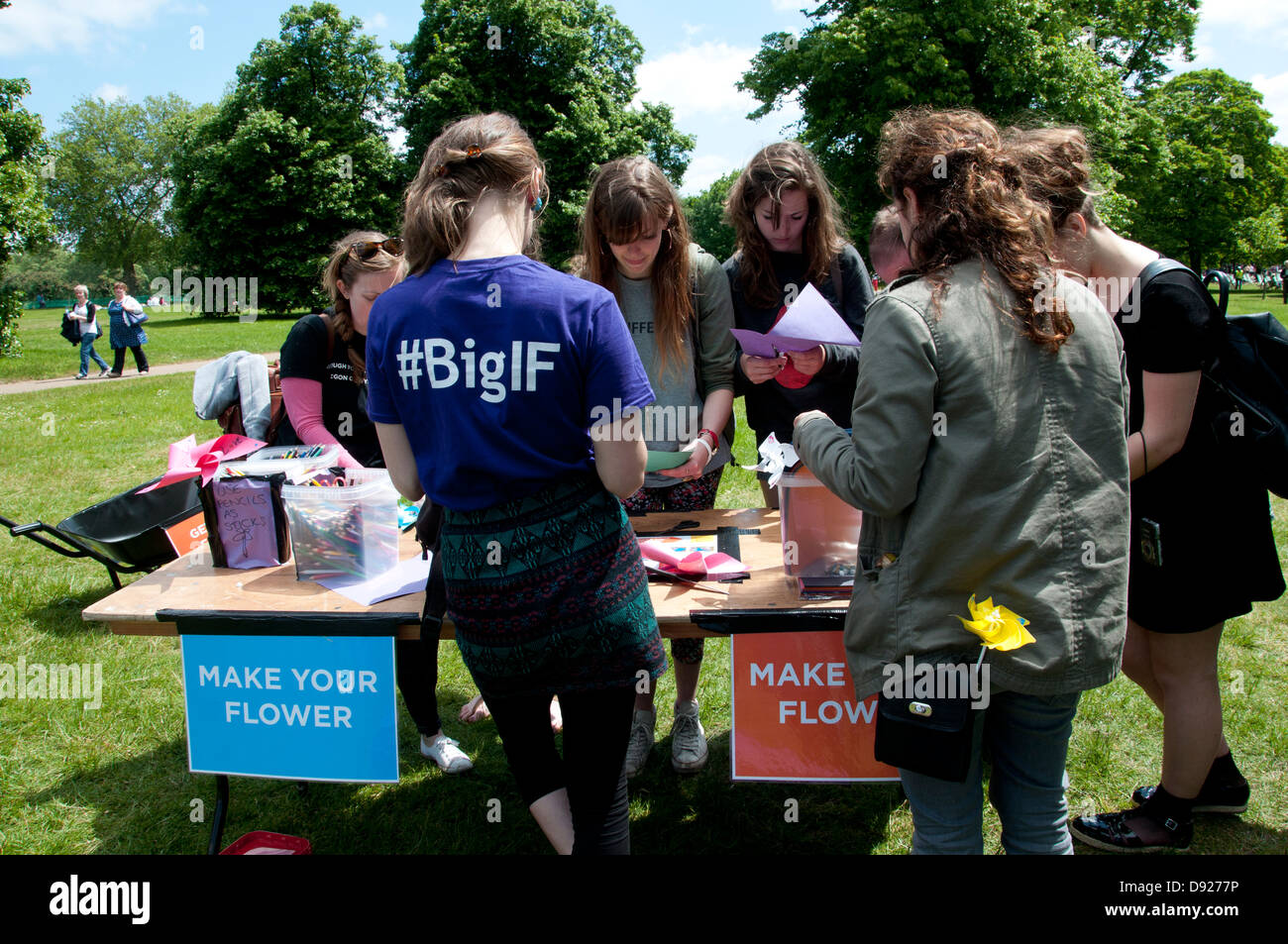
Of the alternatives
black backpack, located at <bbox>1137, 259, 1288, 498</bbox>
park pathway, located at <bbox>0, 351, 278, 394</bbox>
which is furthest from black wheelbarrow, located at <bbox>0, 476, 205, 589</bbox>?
park pathway, located at <bbox>0, 351, 278, 394</bbox>

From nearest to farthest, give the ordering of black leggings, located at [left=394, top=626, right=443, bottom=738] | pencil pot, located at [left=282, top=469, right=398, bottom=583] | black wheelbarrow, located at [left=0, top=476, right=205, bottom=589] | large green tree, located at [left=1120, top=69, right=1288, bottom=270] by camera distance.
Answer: pencil pot, located at [left=282, top=469, right=398, bottom=583] < black leggings, located at [left=394, top=626, right=443, bottom=738] < black wheelbarrow, located at [left=0, top=476, right=205, bottom=589] < large green tree, located at [left=1120, top=69, right=1288, bottom=270]

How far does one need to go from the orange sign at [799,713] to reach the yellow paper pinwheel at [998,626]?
0.66 m

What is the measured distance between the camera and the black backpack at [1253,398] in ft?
6.99

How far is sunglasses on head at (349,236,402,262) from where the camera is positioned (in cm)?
294

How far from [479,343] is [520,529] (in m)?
0.35

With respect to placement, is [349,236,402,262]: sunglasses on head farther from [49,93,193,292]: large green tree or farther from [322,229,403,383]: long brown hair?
[49,93,193,292]: large green tree

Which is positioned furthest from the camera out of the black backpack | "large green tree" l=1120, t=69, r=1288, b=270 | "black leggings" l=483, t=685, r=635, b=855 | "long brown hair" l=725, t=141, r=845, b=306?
"large green tree" l=1120, t=69, r=1288, b=270

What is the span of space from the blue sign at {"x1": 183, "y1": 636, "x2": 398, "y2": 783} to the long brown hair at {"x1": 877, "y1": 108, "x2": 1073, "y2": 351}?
1.57 metres

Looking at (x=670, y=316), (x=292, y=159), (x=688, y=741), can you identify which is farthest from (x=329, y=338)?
(x=292, y=159)

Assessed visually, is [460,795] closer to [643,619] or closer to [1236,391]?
[643,619]

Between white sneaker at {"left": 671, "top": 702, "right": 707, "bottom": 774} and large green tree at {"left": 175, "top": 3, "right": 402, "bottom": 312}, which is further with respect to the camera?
large green tree at {"left": 175, "top": 3, "right": 402, "bottom": 312}

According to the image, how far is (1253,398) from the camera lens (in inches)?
85.5
